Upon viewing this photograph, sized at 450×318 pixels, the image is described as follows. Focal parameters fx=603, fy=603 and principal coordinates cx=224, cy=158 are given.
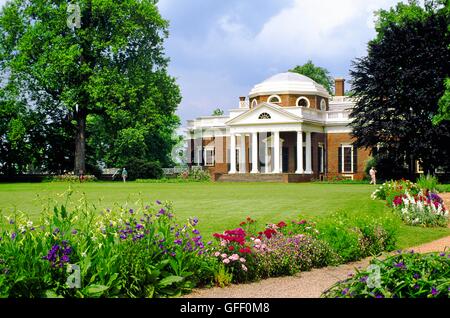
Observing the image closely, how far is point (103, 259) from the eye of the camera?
713cm

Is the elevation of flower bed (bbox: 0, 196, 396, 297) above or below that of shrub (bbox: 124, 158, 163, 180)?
below

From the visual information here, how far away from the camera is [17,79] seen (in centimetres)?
4753

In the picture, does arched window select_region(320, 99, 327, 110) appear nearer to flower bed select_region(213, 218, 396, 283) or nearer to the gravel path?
flower bed select_region(213, 218, 396, 283)

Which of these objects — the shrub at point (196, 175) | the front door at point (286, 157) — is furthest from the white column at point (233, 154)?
the front door at point (286, 157)

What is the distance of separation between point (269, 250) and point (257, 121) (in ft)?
146

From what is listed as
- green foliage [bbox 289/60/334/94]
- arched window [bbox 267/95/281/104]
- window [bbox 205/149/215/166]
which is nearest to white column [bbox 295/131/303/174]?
arched window [bbox 267/95/281/104]

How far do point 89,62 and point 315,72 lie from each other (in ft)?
125

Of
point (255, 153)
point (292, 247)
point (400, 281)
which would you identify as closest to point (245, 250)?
point (292, 247)

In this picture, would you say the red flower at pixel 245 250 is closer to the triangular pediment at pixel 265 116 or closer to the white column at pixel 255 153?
the triangular pediment at pixel 265 116

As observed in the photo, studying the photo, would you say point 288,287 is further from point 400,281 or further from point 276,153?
point 276,153

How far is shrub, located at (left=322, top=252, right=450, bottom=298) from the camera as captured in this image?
514 centimetres
